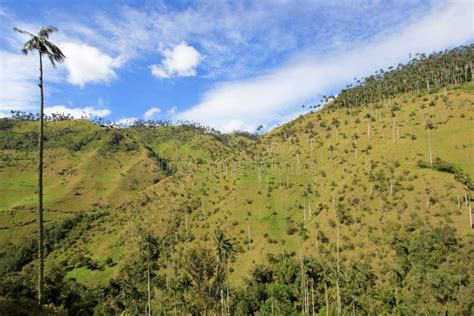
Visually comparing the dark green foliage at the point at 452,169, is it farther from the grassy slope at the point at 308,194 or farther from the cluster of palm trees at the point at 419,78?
the cluster of palm trees at the point at 419,78

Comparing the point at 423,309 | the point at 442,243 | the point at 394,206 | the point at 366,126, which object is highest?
the point at 366,126

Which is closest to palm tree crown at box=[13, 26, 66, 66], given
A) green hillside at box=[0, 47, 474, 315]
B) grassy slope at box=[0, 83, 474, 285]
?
green hillside at box=[0, 47, 474, 315]

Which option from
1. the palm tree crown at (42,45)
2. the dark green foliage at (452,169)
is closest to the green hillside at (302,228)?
the dark green foliage at (452,169)

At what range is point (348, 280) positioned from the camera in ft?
254

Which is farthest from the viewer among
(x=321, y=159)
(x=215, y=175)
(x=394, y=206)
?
(x=215, y=175)

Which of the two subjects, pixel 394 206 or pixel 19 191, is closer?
pixel 394 206

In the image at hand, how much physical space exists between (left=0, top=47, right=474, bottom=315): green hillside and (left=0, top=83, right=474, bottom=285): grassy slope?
49 cm

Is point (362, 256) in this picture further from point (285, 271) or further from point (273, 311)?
point (273, 311)

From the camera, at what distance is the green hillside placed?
247ft

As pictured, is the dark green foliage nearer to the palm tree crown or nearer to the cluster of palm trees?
the cluster of palm trees

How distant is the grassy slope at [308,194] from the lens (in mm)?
97188

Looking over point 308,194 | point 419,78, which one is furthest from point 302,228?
point 419,78

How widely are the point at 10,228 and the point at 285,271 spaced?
12638 cm

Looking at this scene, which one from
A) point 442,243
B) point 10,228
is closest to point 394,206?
point 442,243
